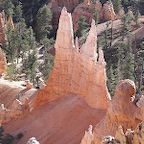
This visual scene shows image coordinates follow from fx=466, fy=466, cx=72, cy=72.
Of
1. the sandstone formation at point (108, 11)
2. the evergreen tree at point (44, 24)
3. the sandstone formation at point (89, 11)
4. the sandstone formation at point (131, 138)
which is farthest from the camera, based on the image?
the sandstone formation at point (89, 11)

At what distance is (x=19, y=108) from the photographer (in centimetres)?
3053

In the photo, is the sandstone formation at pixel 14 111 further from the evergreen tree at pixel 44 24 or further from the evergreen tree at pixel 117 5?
the evergreen tree at pixel 117 5

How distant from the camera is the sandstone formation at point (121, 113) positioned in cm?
2019

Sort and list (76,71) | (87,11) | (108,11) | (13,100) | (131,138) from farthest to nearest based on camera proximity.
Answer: (87,11)
(108,11)
(13,100)
(76,71)
(131,138)

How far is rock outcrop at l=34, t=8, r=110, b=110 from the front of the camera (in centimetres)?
2647

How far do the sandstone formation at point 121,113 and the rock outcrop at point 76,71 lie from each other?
16.7 feet

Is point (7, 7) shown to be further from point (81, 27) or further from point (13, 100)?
point (13, 100)

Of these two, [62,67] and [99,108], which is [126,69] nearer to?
[62,67]

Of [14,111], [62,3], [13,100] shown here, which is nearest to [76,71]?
[14,111]

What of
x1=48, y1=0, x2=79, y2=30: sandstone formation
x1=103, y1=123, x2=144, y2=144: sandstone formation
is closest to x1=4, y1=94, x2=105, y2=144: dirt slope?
x1=103, y1=123, x2=144, y2=144: sandstone formation

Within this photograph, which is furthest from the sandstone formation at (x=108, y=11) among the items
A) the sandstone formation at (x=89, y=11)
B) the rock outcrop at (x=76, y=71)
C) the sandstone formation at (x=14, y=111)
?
the sandstone formation at (x=14, y=111)

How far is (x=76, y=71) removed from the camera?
28.9 metres

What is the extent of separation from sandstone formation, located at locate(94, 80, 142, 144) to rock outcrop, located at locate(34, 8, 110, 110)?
509cm

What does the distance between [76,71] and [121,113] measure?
894 centimetres
